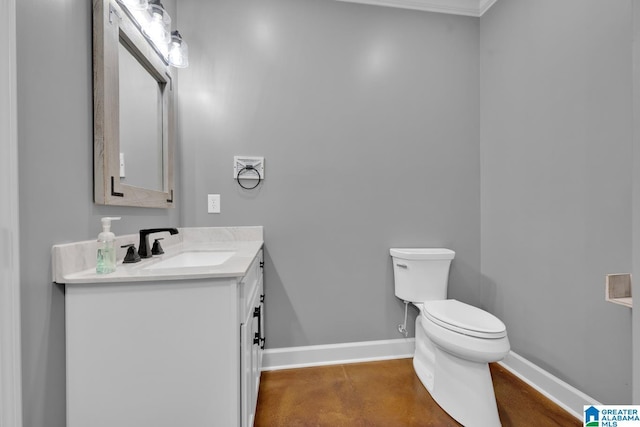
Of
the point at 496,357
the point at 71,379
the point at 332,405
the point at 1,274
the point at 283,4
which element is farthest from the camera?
the point at 283,4

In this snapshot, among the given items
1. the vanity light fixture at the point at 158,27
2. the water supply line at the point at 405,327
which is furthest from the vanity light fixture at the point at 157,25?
the water supply line at the point at 405,327

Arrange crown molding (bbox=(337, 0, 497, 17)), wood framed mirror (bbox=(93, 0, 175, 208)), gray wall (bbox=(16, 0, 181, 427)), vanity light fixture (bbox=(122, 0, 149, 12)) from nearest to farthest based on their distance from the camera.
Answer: gray wall (bbox=(16, 0, 181, 427))
wood framed mirror (bbox=(93, 0, 175, 208))
vanity light fixture (bbox=(122, 0, 149, 12))
crown molding (bbox=(337, 0, 497, 17))

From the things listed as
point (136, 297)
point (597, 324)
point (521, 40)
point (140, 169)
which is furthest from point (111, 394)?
point (521, 40)

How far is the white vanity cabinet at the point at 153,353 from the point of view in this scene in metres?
0.78

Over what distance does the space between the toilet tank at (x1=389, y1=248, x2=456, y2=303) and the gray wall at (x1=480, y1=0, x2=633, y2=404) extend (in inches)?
18.1

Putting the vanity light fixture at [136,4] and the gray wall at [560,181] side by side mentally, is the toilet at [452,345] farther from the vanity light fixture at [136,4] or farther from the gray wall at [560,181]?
the vanity light fixture at [136,4]

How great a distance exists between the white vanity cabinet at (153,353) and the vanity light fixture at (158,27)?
116 cm

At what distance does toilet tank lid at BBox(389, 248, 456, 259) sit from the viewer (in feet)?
5.50

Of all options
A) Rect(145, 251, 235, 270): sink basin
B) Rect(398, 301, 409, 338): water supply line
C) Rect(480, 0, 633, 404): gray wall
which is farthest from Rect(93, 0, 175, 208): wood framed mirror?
Rect(480, 0, 633, 404): gray wall

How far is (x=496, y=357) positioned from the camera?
1.17 meters

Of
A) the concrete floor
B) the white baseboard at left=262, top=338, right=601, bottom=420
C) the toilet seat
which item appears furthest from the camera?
the white baseboard at left=262, top=338, right=601, bottom=420

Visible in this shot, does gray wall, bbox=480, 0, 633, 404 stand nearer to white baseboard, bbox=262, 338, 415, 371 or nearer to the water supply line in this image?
the water supply line

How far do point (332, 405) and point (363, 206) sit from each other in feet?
3.94

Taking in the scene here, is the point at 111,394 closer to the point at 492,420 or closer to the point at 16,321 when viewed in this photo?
the point at 16,321
